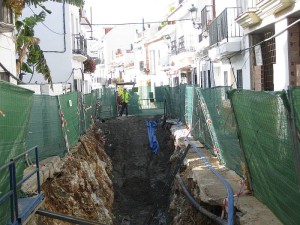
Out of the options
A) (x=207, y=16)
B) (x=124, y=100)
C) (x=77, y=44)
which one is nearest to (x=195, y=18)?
(x=207, y=16)

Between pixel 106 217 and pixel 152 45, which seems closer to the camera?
pixel 106 217

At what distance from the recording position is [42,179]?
28.6 ft

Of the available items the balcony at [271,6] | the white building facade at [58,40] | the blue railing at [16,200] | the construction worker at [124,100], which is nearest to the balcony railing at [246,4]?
the balcony at [271,6]

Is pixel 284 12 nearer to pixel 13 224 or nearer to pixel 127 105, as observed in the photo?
pixel 13 224

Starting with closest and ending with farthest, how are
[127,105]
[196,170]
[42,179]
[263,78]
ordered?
[42,179] < [196,170] < [263,78] < [127,105]

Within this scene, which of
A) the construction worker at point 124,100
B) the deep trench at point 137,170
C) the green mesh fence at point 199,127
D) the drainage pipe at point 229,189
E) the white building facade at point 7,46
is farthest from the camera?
the construction worker at point 124,100

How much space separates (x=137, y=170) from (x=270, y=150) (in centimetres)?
1362

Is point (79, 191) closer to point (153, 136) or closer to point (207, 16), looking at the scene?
point (153, 136)

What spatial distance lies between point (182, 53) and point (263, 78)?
16.2 meters

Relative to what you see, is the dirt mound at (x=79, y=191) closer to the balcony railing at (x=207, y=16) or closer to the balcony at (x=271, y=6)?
the balcony at (x=271, y=6)

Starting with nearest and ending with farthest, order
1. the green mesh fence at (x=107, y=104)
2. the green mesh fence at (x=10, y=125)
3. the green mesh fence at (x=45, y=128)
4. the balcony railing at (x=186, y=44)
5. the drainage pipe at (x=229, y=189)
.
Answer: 1. the green mesh fence at (x=10, y=125)
2. the drainage pipe at (x=229, y=189)
3. the green mesh fence at (x=45, y=128)
4. the green mesh fence at (x=107, y=104)
5. the balcony railing at (x=186, y=44)

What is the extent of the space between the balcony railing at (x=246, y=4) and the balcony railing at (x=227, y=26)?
25 centimetres

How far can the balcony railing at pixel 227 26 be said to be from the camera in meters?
19.0

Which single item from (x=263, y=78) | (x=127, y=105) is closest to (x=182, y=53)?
(x=127, y=105)
